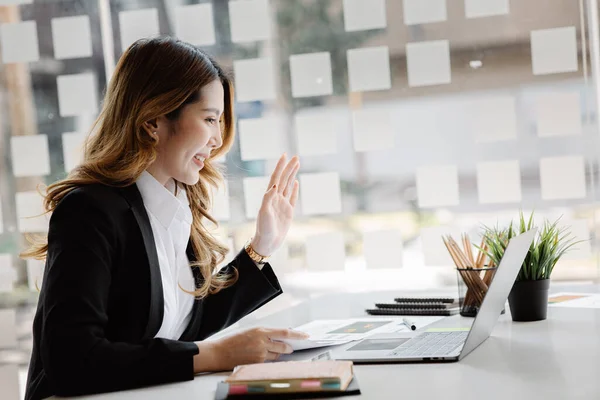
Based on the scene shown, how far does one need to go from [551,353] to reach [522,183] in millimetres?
2181

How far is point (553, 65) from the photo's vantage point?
11.7ft

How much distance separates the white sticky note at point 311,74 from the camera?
382 cm

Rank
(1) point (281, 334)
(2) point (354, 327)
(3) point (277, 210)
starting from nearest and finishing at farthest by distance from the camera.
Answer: (1) point (281, 334)
(2) point (354, 327)
(3) point (277, 210)

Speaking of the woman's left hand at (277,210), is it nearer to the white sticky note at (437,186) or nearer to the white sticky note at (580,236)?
the white sticky note at (437,186)

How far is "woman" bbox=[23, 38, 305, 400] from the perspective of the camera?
1505 millimetres

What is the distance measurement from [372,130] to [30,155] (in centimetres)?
185

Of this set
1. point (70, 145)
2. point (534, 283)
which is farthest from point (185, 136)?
point (70, 145)

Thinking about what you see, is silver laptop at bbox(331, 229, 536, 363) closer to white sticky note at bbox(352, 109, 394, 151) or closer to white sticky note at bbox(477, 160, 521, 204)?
white sticky note at bbox(477, 160, 521, 204)

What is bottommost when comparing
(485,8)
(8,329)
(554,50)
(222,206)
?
(8,329)

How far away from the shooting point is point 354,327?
2.07 metres

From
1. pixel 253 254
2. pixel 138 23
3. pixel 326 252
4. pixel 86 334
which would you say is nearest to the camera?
pixel 86 334

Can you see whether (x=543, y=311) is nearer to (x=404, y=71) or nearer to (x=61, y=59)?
(x=404, y=71)

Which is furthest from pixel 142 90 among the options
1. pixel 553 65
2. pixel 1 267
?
pixel 1 267

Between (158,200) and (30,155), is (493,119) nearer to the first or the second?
(158,200)
